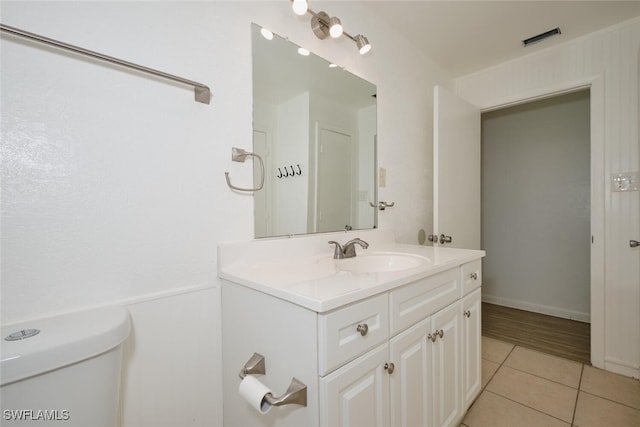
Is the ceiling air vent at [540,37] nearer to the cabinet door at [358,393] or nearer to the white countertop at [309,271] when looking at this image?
the white countertop at [309,271]

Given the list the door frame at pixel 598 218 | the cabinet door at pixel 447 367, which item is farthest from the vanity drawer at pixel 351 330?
the door frame at pixel 598 218

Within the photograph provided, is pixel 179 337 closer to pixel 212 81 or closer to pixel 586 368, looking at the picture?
pixel 212 81

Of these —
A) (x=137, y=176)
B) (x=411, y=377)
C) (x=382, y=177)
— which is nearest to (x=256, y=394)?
(x=411, y=377)

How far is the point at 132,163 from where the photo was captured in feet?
2.79

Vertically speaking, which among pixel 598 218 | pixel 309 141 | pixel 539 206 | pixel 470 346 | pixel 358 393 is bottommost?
pixel 470 346

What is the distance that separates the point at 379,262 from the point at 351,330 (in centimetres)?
67

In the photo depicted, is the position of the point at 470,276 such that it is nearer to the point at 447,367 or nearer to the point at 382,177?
the point at 447,367

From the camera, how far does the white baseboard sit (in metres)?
2.62

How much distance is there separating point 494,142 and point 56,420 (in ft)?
12.4

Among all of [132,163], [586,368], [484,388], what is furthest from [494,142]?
[132,163]

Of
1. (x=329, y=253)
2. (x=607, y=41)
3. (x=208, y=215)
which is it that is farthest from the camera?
(x=607, y=41)

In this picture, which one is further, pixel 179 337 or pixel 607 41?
pixel 607 41

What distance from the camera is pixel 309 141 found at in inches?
52.7

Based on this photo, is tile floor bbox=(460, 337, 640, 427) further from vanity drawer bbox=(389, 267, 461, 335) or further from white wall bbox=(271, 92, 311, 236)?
white wall bbox=(271, 92, 311, 236)
